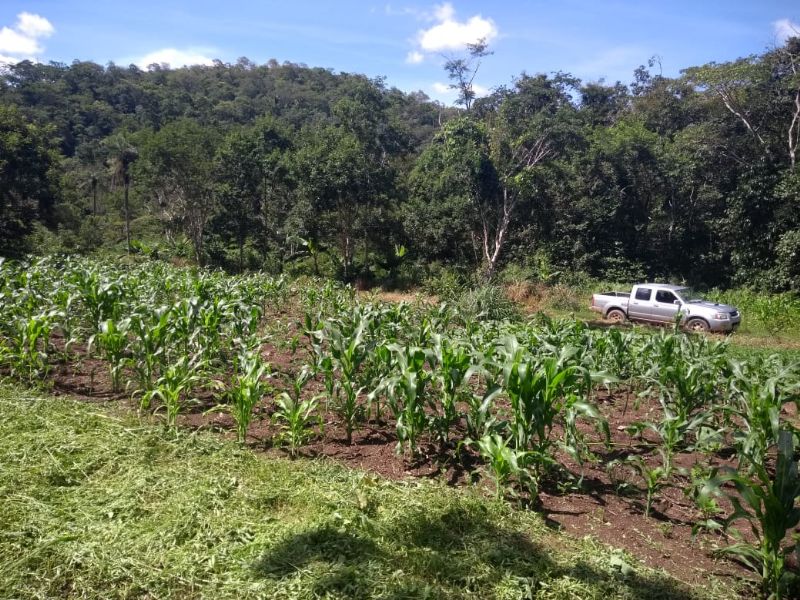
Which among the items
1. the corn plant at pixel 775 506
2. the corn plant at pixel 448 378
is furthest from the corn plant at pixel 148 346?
the corn plant at pixel 775 506

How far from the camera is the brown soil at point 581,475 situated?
3188 millimetres

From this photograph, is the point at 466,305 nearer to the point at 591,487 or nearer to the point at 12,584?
the point at 591,487

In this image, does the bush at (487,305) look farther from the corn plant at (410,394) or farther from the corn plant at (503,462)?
the corn plant at (503,462)

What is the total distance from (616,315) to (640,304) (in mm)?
875

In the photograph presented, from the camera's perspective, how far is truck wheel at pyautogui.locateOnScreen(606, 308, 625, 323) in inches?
599

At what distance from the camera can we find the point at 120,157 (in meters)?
32.6

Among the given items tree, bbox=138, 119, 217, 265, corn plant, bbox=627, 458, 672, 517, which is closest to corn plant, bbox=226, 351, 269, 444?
corn plant, bbox=627, 458, 672, 517

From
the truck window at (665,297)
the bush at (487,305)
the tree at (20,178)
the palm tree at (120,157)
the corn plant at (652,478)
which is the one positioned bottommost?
the corn plant at (652,478)

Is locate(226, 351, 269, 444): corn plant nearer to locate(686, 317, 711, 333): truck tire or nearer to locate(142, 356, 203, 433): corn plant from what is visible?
locate(142, 356, 203, 433): corn plant

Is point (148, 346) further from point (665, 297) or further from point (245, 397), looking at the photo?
point (665, 297)

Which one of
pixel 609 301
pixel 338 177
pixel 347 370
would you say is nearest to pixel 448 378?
pixel 347 370

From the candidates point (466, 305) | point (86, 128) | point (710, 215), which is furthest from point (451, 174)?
point (86, 128)

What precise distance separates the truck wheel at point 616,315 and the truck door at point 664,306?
0.97 m

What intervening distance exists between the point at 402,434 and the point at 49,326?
4088mm
